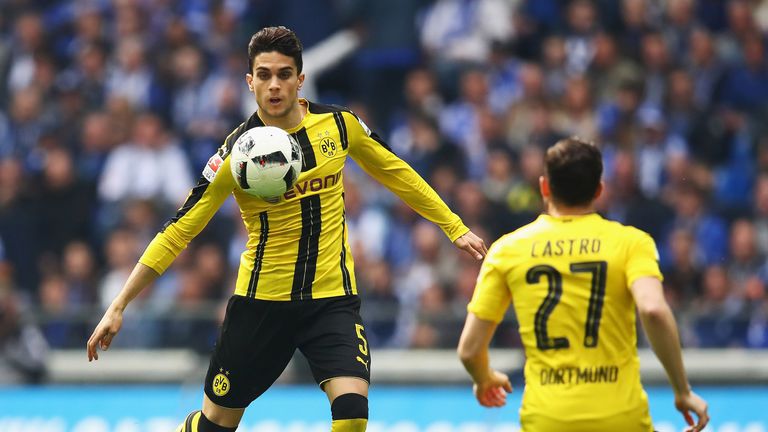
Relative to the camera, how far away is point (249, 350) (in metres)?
7.14

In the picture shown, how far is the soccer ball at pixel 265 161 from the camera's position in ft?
22.1

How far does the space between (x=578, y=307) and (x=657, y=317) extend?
13.4 inches

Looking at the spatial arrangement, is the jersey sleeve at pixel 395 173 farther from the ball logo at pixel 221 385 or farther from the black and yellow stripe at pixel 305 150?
the ball logo at pixel 221 385

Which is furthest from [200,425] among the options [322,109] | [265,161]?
[322,109]

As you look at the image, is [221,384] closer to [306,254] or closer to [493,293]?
[306,254]

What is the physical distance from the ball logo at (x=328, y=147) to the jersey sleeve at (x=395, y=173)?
12 cm

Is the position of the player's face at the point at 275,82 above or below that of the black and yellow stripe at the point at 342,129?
above

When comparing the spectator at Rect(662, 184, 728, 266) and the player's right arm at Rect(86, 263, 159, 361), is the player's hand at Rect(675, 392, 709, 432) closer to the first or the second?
the player's right arm at Rect(86, 263, 159, 361)

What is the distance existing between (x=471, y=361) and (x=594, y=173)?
92cm

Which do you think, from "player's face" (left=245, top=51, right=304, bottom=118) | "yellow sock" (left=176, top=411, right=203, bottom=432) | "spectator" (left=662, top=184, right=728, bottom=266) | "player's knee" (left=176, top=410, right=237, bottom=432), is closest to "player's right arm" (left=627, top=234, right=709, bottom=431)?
"player's face" (left=245, top=51, right=304, bottom=118)

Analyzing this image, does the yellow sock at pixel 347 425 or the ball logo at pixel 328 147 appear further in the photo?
the ball logo at pixel 328 147

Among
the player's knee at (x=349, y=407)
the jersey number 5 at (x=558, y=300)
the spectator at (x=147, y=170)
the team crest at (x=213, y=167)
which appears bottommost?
the player's knee at (x=349, y=407)

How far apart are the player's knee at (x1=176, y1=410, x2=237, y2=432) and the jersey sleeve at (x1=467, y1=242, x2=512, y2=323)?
218cm

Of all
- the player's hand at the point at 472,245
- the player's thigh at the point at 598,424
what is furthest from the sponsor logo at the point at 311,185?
the player's thigh at the point at 598,424
